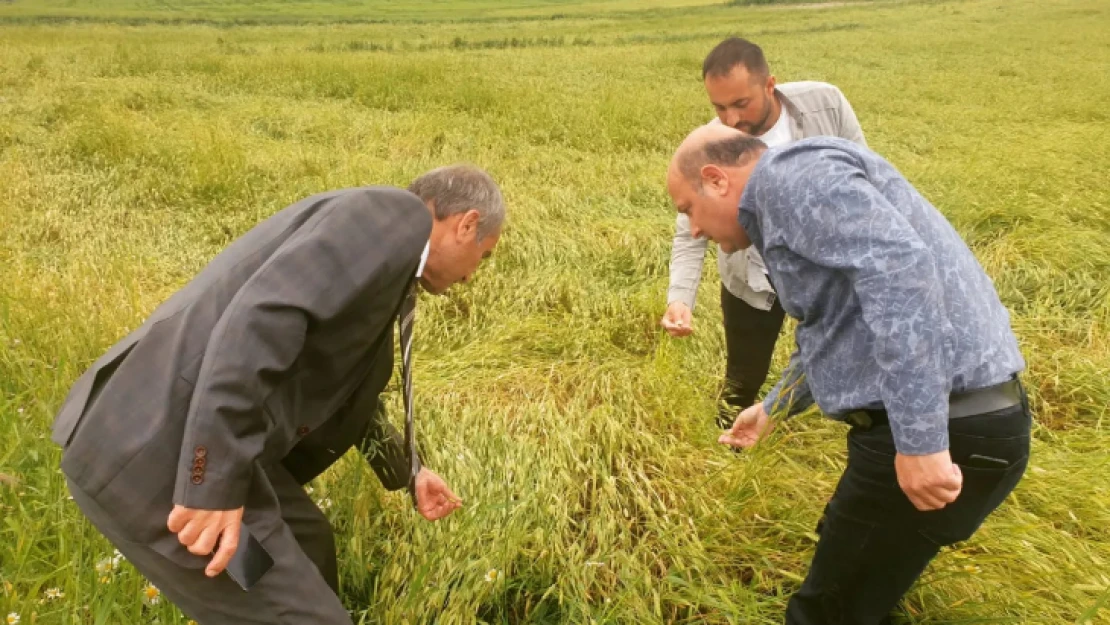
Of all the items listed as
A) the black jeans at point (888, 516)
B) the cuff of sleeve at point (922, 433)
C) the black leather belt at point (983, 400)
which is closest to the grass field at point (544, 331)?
the black jeans at point (888, 516)

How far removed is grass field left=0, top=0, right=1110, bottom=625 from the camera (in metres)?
2.00

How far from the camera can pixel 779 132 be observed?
2.58 m

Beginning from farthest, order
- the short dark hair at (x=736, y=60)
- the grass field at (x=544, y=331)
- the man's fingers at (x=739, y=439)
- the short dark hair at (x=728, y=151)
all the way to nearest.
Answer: the short dark hair at (x=736, y=60) → the man's fingers at (x=739, y=439) → the grass field at (x=544, y=331) → the short dark hair at (x=728, y=151)

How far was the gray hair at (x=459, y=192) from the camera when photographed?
154 centimetres

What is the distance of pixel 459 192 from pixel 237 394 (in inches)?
26.8

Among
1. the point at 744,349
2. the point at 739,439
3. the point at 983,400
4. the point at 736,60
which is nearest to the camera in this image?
the point at 983,400

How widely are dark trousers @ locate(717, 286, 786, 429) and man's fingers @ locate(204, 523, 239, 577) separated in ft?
7.03

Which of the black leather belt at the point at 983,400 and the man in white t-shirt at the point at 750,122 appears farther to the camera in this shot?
the man in white t-shirt at the point at 750,122

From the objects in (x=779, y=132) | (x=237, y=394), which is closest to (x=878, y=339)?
(x=237, y=394)

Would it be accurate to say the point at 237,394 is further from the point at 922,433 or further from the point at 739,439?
the point at 739,439

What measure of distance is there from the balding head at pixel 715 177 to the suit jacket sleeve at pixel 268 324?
0.69 m

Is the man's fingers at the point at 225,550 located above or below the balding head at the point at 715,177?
below

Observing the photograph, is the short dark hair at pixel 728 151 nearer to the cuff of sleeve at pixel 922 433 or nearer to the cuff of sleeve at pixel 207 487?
the cuff of sleeve at pixel 922 433

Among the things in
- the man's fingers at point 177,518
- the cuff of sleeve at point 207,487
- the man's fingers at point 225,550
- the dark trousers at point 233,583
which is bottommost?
the dark trousers at point 233,583
